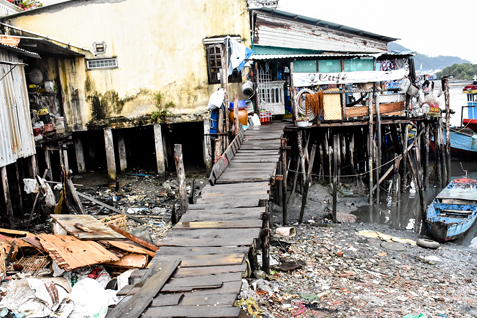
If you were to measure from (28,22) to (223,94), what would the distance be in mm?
8531

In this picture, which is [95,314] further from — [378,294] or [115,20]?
[115,20]

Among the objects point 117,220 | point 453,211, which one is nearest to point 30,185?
point 117,220

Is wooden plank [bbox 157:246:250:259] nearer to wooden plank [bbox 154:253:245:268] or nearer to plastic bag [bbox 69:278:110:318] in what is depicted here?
wooden plank [bbox 154:253:245:268]

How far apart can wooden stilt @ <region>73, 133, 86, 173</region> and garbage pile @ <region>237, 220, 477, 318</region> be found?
942cm

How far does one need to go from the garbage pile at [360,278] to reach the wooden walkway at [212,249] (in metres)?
1.21

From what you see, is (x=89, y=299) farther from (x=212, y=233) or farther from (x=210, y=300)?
(x=210, y=300)

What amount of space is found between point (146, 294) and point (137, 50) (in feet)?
39.8

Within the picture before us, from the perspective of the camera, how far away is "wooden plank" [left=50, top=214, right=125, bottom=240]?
7.15 metres

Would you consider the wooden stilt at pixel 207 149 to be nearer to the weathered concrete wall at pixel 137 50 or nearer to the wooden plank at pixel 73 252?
the weathered concrete wall at pixel 137 50

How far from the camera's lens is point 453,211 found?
11992 mm

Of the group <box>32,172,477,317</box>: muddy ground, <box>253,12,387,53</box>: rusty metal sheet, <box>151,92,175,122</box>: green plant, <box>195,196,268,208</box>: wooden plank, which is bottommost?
<box>32,172,477,317</box>: muddy ground

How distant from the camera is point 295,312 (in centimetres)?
642

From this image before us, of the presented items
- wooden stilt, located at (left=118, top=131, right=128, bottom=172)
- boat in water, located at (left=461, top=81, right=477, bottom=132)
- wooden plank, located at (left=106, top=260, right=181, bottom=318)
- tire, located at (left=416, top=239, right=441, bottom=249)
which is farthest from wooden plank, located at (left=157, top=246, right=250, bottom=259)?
boat in water, located at (left=461, top=81, right=477, bottom=132)

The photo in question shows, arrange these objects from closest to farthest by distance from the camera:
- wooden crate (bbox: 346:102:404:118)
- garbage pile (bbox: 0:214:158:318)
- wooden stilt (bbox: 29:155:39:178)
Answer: garbage pile (bbox: 0:214:158:318), wooden stilt (bbox: 29:155:39:178), wooden crate (bbox: 346:102:404:118)
